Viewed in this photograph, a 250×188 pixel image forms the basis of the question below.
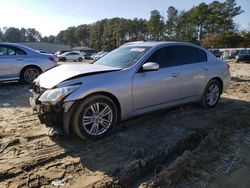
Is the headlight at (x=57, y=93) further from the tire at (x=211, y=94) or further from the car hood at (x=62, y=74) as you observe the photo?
the tire at (x=211, y=94)

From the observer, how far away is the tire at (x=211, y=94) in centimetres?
641

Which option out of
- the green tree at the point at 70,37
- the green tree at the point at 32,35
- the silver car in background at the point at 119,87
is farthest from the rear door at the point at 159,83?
the green tree at the point at 32,35

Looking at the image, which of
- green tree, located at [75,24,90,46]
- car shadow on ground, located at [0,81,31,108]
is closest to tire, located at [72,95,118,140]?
car shadow on ground, located at [0,81,31,108]

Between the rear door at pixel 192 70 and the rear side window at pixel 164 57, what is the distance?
212 millimetres

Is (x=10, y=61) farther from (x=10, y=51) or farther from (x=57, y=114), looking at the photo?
(x=57, y=114)

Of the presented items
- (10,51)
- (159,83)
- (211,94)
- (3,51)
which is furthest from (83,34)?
(159,83)

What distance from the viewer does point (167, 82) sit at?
5227 mm

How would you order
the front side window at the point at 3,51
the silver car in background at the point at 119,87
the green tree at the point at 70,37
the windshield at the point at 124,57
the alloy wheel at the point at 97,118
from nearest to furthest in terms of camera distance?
the silver car in background at the point at 119,87 < the alloy wheel at the point at 97,118 < the windshield at the point at 124,57 < the front side window at the point at 3,51 < the green tree at the point at 70,37

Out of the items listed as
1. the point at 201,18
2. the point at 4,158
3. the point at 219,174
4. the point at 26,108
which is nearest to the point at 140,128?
the point at 219,174

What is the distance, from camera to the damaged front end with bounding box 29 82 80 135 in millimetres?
3982

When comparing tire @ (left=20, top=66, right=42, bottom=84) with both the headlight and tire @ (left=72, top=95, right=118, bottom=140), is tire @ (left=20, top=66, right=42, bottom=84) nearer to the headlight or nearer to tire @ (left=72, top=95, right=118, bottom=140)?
the headlight

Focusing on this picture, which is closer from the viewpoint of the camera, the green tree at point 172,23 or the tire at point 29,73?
the tire at point 29,73

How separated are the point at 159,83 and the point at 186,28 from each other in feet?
249

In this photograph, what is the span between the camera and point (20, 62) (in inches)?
362
